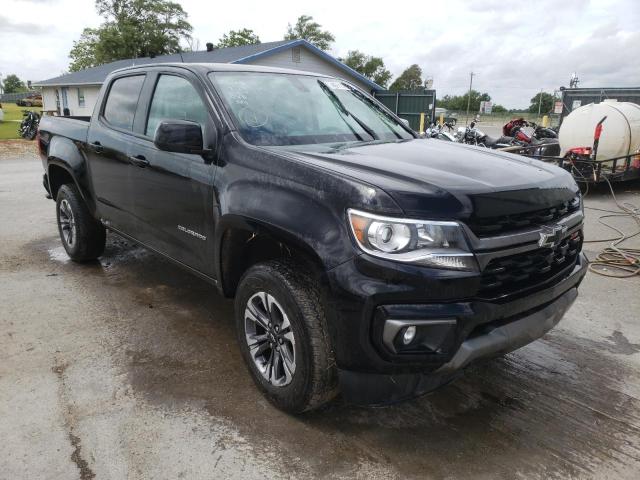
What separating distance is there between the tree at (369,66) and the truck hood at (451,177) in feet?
208

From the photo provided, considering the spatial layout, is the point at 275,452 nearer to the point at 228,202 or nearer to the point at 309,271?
the point at 309,271

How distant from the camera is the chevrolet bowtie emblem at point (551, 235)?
2457 mm

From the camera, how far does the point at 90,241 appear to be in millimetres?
5133

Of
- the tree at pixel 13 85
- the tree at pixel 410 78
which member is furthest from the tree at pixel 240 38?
the tree at pixel 13 85

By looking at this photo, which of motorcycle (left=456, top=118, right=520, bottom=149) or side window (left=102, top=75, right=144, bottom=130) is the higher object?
side window (left=102, top=75, right=144, bottom=130)

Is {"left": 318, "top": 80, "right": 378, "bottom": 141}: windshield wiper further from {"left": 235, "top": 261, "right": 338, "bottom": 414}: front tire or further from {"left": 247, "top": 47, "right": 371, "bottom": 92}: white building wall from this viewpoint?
{"left": 247, "top": 47, "right": 371, "bottom": 92}: white building wall

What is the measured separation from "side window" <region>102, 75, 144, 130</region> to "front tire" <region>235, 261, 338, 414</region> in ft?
6.67

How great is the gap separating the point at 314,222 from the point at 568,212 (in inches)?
57.2

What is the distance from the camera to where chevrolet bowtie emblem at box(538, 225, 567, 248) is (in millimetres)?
2457

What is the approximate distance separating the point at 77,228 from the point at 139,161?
68.8 inches

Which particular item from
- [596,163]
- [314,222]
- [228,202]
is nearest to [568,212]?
[314,222]

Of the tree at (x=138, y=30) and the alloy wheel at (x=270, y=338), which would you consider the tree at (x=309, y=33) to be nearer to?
the tree at (x=138, y=30)

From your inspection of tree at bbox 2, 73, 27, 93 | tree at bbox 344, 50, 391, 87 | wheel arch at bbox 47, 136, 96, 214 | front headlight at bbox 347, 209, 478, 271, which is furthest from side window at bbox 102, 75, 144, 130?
tree at bbox 2, 73, 27, 93

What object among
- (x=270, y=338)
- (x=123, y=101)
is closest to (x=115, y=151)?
(x=123, y=101)
